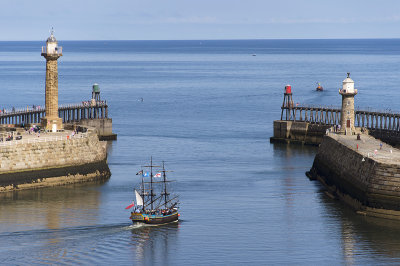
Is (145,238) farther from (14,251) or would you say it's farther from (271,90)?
(271,90)

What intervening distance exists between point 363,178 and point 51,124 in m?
35.0

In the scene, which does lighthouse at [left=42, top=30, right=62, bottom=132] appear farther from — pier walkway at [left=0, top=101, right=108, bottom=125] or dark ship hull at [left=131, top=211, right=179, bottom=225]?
dark ship hull at [left=131, top=211, right=179, bottom=225]

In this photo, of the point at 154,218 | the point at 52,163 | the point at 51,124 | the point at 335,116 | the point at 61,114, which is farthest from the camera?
the point at 61,114

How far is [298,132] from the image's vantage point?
11269 centimetres

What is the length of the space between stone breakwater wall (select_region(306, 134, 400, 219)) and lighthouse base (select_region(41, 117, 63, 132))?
2665 centimetres

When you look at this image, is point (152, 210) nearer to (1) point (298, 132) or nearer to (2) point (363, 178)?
(2) point (363, 178)

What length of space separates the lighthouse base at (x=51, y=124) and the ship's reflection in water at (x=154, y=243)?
89.1 feet

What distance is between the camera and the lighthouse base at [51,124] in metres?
89.2

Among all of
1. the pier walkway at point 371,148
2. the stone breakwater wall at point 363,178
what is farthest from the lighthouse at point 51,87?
the pier walkway at point 371,148

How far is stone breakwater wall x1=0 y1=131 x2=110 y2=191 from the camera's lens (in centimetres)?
7588

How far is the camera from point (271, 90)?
19850cm

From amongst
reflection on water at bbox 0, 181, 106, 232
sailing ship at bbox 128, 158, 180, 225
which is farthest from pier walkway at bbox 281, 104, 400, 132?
sailing ship at bbox 128, 158, 180, 225

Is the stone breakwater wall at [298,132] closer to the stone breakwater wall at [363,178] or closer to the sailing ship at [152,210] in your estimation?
the stone breakwater wall at [363,178]

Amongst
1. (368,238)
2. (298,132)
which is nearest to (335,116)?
(298,132)
